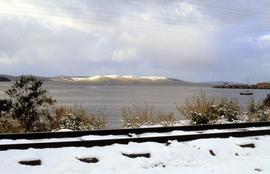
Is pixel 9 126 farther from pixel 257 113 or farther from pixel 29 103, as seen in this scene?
pixel 257 113

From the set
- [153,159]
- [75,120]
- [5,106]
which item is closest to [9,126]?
[75,120]

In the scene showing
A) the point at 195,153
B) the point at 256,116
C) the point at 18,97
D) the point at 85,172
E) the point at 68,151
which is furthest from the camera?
the point at 18,97

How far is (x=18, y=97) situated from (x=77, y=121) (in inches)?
176

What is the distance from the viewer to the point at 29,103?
60.8 ft

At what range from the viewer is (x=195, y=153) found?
7.75 m

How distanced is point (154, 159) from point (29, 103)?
12.2 meters

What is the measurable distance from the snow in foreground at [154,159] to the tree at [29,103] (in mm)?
10065

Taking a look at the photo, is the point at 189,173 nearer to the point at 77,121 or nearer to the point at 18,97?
the point at 77,121

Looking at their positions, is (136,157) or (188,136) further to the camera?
(188,136)

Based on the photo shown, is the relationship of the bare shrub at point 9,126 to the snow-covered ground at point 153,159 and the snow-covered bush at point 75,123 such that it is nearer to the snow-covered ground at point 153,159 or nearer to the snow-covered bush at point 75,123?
the snow-covered bush at point 75,123

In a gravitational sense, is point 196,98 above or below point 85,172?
above

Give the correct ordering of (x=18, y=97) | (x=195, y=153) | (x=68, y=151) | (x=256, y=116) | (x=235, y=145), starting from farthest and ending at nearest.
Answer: (x=18, y=97), (x=256, y=116), (x=235, y=145), (x=195, y=153), (x=68, y=151)

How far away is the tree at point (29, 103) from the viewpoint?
57.9 feet

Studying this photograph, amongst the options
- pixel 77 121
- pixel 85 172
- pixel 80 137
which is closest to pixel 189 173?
pixel 85 172
